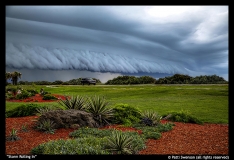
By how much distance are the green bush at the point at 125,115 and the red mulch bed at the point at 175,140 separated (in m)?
Answer: 0.82

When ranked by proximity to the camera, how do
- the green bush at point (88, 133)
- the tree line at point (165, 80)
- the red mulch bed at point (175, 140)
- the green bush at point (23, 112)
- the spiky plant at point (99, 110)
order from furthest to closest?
the tree line at point (165, 80) < the green bush at point (23, 112) < the spiky plant at point (99, 110) < the green bush at point (88, 133) < the red mulch bed at point (175, 140)

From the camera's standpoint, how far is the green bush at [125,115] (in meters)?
13.8

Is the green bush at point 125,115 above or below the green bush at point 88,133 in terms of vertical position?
above

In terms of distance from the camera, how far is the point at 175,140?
10430mm

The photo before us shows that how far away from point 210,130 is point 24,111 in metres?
12.0

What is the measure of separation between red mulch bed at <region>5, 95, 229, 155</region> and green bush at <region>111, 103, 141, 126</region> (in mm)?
820

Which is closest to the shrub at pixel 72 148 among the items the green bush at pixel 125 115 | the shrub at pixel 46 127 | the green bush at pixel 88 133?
the green bush at pixel 88 133

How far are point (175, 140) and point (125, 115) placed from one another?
4463 mm

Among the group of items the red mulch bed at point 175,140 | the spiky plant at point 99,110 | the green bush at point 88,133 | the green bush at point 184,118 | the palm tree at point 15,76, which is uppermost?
the palm tree at point 15,76

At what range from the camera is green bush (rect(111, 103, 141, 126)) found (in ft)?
45.3

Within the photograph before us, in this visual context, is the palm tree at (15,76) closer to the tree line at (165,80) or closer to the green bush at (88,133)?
the tree line at (165,80)

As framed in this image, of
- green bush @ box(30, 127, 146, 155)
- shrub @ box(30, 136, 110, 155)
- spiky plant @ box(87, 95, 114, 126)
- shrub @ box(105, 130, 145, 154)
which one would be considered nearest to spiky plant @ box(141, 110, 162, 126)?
spiky plant @ box(87, 95, 114, 126)
